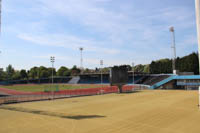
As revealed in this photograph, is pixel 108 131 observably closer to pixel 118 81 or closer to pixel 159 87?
pixel 118 81

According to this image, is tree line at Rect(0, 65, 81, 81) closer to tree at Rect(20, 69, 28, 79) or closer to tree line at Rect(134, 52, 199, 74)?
tree at Rect(20, 69, 28, 79)

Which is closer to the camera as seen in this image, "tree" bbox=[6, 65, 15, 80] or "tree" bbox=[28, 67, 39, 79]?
"tree" bbox=[28, 67, 39, 79]

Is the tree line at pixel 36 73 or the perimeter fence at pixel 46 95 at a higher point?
the tree line at pixel 36 73

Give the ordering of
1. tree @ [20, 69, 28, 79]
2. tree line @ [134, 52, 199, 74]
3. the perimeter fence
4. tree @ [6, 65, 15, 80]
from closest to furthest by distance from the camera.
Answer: the perimeter fence → tree line @ [134, 52, 199, 74] → tree @ [20, 69, 28, 79] → tree @ [6, 65, 15, 80]

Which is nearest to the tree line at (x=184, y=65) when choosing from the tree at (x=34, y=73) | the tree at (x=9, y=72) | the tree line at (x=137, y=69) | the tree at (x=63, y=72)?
the tree line at (x=137, y=69)

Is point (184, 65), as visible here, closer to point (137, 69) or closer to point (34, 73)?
point (137, 69)

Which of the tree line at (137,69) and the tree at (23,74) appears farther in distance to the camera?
the tree at (23,74)

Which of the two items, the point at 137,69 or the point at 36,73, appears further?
the point at 36,73

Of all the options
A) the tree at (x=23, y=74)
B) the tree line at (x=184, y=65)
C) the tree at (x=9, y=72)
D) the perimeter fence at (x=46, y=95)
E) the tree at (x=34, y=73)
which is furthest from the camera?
the tree at (x=9, y=72)

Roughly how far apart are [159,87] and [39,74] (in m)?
121

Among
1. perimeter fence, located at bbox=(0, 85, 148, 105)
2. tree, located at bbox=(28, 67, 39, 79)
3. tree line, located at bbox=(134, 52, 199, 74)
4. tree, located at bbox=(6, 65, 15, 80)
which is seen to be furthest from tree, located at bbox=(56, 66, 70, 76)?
perimeter fence, located at bbox=(0, 85, 148, 105)

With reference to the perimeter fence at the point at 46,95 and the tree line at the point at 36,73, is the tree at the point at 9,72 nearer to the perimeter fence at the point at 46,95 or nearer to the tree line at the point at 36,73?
the tree line at the point at 36,73

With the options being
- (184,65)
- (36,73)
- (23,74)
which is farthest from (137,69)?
(23,74)

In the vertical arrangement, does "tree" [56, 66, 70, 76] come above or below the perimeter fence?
above
